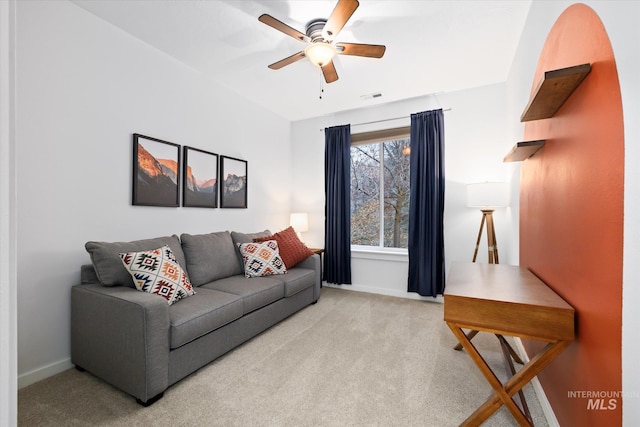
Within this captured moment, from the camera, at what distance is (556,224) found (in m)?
1.45

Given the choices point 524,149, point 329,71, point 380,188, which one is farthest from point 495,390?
point 380,188

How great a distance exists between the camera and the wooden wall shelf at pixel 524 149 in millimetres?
1617

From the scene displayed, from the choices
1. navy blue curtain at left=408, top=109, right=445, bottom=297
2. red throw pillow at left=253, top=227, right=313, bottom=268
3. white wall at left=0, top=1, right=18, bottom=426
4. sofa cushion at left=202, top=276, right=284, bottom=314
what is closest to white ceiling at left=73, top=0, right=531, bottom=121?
navy blue curtain at left=408, top=109, right=445, bottom=297

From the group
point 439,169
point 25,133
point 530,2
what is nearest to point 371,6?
point 530,2

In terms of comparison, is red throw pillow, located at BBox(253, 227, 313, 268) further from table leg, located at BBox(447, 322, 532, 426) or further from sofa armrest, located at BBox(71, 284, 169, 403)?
table leg, located at BBox(447, 322, 532, 426)

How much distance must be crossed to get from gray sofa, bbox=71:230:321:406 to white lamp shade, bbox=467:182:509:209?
7.28 feet

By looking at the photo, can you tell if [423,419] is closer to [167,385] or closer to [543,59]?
[167,385]

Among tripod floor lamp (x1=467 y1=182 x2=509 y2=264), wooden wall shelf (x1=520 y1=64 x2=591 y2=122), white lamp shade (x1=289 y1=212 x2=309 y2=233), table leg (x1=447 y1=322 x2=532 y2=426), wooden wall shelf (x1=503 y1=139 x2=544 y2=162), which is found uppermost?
wooden wall shelf (x1=520 y1=64 x2=591 y2=122)

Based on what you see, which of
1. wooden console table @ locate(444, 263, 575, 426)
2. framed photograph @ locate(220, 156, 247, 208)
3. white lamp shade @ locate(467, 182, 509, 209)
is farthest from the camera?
framed photograph @ locate(220, 156, 247, 208)

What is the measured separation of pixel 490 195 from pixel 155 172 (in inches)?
Answer: 130

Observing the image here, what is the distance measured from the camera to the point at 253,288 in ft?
8.20

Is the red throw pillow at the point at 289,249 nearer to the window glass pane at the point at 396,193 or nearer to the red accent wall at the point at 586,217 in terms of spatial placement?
the window glass pane at the point at 396,193

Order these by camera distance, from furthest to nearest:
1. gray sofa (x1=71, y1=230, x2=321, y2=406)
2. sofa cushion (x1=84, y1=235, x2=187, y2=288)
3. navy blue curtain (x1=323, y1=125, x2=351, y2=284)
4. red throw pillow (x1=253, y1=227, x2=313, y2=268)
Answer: navy blue curtain (x1=323, y1=125, x2=351, y2=284), red throw pillow (x1=253, y1=227, x2=313, y2=268), sofa cushion (x1=84, y1=235, x2=187, y2=288), gray sofa (x1=71, y1=230, x2=321, y2=406)

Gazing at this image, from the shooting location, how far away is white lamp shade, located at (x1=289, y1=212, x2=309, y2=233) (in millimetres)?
4297
